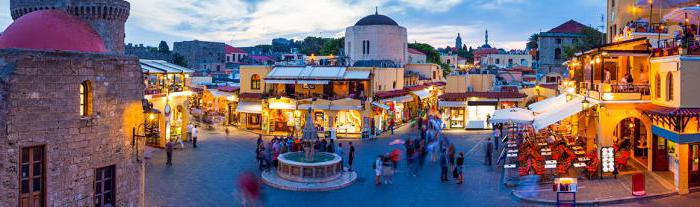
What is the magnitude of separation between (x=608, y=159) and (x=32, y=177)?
54.2 feet

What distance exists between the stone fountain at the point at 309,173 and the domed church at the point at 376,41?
91.9 ft

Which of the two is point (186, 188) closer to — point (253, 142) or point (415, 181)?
point (415, 181)

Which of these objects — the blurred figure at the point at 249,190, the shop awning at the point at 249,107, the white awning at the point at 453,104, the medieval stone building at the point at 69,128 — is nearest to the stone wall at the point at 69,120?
the medieval stone building at the point at 69,128

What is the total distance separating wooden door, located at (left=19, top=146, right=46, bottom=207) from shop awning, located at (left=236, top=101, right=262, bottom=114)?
24.3m

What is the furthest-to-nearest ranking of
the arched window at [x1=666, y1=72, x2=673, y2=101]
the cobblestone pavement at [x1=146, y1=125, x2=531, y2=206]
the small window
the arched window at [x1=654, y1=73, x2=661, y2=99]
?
the arched window at [x1=654, y1=73, x2=661, y2=99] → the arched window at [x1=666, y1=72, x2=673, y2=101] → the cobblestone pavement at [x1=146, y1=125, x2=531, y2=206] → the small window

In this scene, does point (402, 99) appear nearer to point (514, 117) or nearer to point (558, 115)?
point (514, 117)

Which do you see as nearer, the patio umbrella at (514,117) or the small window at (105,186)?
the small window at (105,186)

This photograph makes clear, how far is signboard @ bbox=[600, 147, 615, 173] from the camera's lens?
1755 cm

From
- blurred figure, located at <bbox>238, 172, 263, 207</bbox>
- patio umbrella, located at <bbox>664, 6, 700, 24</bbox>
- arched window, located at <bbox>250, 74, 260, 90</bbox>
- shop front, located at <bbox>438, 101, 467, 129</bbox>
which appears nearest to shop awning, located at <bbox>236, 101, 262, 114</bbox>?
arched window, located at <bbox>250, 74, 260, 90</bbox>

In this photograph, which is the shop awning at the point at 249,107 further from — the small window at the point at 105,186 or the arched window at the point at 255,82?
the small window at the point at 105,186

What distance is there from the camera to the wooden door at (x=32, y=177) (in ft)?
34.3

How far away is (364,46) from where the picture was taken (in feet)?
161

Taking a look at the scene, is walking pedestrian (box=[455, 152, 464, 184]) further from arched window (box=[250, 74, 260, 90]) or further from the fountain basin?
arched window (box=[250, 74, 260, 90])

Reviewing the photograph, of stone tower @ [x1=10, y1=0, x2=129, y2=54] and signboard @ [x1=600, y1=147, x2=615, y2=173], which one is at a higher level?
stone tower @ [x1=10, y1=0, x2=129, y2=54]
